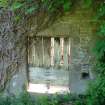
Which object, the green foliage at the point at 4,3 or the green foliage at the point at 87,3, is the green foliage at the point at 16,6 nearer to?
the green foliage at the point at 4,3

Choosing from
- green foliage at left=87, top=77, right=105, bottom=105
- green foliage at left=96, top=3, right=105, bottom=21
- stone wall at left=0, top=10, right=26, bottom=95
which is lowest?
green foliage at left=87, top=77, right=105, bottom=105

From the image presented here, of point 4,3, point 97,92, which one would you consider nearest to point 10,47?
point 4,3

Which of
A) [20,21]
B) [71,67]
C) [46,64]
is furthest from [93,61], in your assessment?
[20,21]

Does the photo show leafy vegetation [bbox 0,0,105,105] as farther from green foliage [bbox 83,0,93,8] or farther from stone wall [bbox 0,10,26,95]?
stone wall [bbox 0,10,26,95]

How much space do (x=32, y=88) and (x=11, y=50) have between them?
925 millimetres

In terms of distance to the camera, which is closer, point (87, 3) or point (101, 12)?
A: point (101, 12)

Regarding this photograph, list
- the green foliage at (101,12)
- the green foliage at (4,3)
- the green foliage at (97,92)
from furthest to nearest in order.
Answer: the green foliage at (4,3)
the green foliage at (97,92)
the green foliage at (101,12)

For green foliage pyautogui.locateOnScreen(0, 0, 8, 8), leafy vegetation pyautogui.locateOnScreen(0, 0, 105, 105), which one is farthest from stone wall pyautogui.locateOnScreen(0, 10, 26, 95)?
leafy vegetation pyautogui.locateOnScreen(0, 0, 105, 105)

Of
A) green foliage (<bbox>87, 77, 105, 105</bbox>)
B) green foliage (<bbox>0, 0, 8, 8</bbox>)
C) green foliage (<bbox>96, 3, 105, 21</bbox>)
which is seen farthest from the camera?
green foliage (<bbox>0, 0, 8, 8</bbox>)

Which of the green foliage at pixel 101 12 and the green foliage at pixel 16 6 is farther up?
the green foliage at pixel 16 6

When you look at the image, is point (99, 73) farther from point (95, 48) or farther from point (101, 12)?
point (101, 12)

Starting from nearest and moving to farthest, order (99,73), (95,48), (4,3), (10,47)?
1. (95,48)
2. (99,73)
3. (4,3)
4. (10,47)

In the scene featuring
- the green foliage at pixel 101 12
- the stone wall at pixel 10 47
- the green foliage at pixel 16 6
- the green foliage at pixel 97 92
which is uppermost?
the green foliage at pixel 16 6

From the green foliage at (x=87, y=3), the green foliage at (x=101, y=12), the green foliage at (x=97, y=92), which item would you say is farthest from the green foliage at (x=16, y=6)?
the green foliage at (x=97, y=92)
